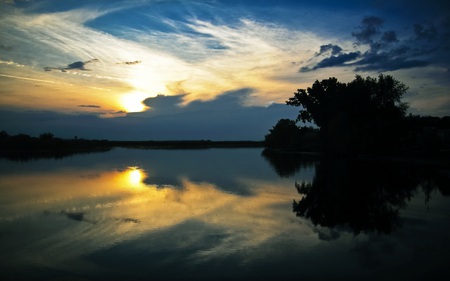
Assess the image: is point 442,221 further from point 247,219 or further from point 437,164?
point 437,164

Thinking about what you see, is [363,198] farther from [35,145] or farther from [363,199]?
[35,145]

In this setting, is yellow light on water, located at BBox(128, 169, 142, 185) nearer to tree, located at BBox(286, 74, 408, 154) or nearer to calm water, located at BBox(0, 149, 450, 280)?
calm water, located at BBox(0, 149, 450, 280)

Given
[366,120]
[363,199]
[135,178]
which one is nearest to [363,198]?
[363,199]

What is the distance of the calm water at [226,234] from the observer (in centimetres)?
1002

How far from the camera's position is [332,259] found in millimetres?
10875

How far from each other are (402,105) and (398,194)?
170 feet

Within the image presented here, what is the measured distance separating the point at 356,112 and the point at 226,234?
58.6 metres

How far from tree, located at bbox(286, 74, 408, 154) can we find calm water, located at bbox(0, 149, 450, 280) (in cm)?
3444

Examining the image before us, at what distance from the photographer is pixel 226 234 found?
14.0 meters

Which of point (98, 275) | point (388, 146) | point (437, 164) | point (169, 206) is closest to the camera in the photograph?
point (98, 275)

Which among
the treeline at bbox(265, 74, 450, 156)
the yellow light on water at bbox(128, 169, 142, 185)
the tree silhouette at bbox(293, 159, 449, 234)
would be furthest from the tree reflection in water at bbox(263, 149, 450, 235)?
the treeline at bbox(265, 74, 450, 156)

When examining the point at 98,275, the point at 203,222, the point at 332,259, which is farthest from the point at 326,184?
the point at 98,275

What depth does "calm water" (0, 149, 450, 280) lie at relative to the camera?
32.9ft

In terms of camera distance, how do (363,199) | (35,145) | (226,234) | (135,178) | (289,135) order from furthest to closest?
(289,135) → (35,145) → (135,178) → (363,199) → (226,234)
